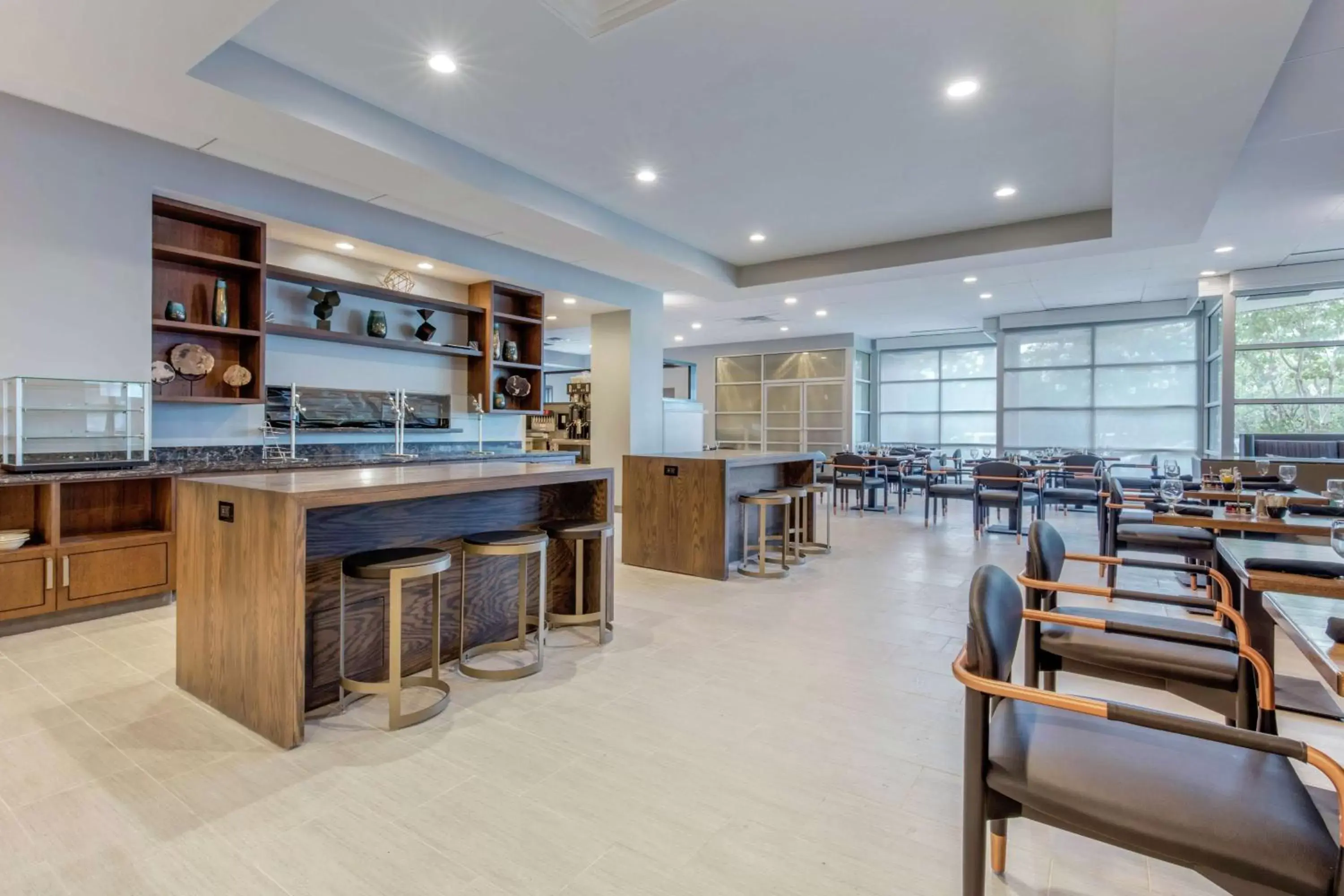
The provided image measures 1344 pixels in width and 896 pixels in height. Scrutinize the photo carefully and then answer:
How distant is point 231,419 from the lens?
4730 mm

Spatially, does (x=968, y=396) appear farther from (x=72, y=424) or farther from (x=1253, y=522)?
(x=72, y=424)

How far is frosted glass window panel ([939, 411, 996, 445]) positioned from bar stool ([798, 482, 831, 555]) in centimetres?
758

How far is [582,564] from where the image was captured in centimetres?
364

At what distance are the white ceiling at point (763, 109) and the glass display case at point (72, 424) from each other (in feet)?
5.13

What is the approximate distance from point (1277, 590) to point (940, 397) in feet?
39.6

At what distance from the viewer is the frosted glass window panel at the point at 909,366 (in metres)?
13.2

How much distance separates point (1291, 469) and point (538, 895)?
5.09m

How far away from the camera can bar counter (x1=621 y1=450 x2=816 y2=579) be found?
15.9ft

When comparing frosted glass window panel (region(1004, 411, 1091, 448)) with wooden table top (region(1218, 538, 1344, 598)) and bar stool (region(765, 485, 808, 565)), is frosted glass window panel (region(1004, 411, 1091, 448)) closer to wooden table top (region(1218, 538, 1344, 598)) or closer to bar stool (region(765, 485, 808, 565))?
bar stool (region(765, 485, 808, 565))

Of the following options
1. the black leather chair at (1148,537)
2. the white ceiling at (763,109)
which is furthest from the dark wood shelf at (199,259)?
the black leather chair at (1148,537)

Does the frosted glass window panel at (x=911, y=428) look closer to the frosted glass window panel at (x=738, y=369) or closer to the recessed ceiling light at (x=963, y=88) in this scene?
the frosted glass window panel at (x=738, y=369)

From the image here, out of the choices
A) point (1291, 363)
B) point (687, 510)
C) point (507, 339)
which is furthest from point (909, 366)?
point (687, 510)

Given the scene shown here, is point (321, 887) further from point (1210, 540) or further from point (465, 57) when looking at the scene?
point (1210, 540)

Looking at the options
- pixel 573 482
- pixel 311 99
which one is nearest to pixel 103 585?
pixel 573 482
